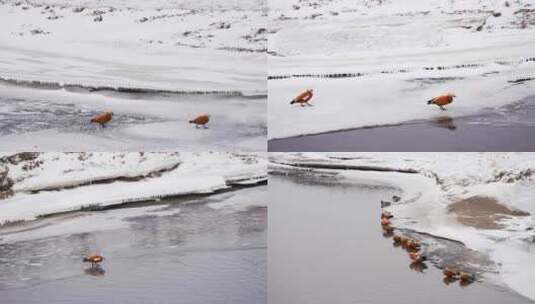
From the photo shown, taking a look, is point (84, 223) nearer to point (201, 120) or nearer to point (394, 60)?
point (201, 120)

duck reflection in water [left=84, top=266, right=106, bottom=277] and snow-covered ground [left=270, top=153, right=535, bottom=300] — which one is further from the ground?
snow-covered ground [left=270, top=153, right=535, bottom=300]

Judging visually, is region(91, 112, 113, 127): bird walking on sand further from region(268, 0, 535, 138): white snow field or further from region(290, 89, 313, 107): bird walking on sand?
region(290, 89, 313, 107): bird walking on sand

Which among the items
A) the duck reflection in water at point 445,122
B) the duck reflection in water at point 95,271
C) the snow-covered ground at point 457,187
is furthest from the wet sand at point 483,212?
the duck reflection in water at point 95,271

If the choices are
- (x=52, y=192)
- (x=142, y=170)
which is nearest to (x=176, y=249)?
(x=142, y=170)

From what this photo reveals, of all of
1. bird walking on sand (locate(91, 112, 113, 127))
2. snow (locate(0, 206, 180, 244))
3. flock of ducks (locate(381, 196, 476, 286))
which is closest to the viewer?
flock of ducks (locate(381, 196, 476, 286))

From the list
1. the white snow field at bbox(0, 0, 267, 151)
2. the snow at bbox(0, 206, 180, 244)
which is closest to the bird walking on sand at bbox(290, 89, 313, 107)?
the white snow field at bbox(0, 0, 267, 151)

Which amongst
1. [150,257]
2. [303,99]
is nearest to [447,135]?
[303,99]

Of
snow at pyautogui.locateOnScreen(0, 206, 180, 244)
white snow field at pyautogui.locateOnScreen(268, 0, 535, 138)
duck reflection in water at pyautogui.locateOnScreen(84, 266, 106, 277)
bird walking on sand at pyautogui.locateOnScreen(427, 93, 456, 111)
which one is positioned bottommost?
duck reflection in water at pyautogui.locateOnScreen(84, 266, 106, 277)
